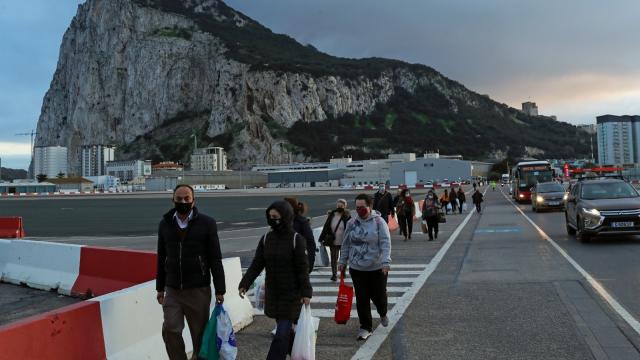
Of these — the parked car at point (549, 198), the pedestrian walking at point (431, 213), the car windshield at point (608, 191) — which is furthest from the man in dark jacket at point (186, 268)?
the parked car at point (549, 198)

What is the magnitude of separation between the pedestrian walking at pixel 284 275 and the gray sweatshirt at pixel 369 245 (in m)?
1.66

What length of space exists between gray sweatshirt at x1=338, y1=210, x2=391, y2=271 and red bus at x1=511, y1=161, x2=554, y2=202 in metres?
34.2

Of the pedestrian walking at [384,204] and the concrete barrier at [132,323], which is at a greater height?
the pedestrian walking at [384,204]

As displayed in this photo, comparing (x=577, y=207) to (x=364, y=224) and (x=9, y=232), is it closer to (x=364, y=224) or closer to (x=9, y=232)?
(x=364, y=224)

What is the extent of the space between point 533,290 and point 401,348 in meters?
3.82

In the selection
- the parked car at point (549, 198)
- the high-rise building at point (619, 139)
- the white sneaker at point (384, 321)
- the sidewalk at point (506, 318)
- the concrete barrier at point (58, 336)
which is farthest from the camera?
the high-rise building at point (619, 139)

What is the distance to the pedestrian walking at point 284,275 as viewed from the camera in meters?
4.83

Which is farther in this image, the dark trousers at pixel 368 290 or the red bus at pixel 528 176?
the red bus at pixel 528 176

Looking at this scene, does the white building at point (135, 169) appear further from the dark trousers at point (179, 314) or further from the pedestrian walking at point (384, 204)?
the dark trousers at point (179, 314)

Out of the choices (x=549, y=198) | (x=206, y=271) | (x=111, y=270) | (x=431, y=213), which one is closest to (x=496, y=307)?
(x=206, y=271)

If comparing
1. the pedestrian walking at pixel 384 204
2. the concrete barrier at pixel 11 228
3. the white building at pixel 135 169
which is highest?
the white building at pixel 135 169

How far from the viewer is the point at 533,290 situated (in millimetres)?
8688

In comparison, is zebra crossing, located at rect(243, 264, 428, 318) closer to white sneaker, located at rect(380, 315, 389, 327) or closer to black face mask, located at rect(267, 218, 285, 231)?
white sneaker, located at rect(380, 315, 389, 327)

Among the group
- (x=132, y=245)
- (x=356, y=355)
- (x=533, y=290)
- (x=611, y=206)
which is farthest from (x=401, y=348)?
(x=132, y=245)
